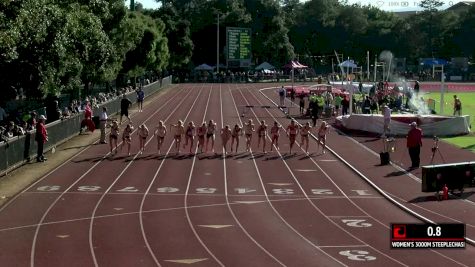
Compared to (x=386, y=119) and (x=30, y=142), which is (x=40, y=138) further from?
(x=386, y=119)

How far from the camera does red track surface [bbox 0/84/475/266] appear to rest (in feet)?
55.1

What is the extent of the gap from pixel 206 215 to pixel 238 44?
83340mm

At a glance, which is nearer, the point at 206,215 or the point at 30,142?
the point at 206,215

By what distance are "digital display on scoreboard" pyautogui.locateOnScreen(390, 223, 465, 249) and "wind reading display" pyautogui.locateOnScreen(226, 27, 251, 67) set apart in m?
85.6

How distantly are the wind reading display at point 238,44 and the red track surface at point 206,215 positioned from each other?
2767 inches

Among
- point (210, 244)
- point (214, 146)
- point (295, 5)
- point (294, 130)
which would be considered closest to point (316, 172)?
point (294, 130)

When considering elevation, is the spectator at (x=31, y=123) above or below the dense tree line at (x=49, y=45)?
below

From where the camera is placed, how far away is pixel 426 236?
17.1 m

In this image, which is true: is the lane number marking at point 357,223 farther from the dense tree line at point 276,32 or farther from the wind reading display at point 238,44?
the wind reading display at point 238,44

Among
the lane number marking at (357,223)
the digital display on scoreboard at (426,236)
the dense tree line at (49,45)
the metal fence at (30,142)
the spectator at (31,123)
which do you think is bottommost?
the lane number marking at (357,223)

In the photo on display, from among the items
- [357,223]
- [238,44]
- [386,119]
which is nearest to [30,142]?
[357,223]

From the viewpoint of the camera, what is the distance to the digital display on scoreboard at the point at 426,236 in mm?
17087

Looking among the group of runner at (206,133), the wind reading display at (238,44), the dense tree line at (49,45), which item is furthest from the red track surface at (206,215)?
the wind reading display at (238,44)

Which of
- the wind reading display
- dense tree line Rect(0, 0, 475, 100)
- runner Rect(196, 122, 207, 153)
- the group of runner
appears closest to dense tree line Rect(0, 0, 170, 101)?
dense tree line Rect(0, 0, 475, 100)
